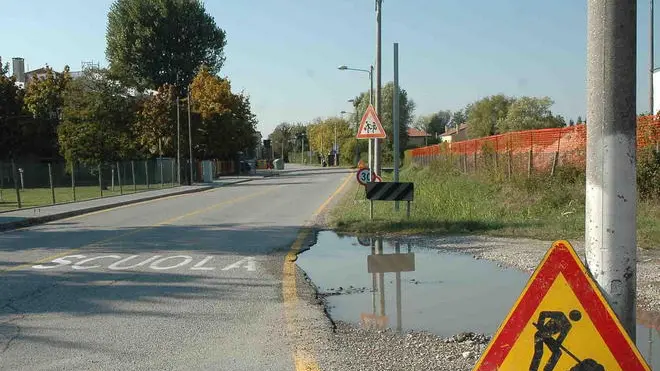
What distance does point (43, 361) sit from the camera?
209 inches

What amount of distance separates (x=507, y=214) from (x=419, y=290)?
8.00m

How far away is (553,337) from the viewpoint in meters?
3.18

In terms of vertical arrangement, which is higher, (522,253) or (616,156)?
(616,156)

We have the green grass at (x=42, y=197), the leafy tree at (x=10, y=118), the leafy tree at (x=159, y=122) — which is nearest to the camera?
the green grass at (x=42, y=197)

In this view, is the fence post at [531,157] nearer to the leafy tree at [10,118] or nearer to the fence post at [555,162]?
the fence post at [555,162]

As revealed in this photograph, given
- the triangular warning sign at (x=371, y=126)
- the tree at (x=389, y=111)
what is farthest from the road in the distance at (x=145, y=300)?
the tree at (x=389, y=111)

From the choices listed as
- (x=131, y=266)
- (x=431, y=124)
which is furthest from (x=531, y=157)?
(x=431, y=124)

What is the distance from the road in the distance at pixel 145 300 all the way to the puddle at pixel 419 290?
0.78 metres

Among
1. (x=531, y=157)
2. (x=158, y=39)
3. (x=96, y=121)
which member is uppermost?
(x=158, y=39)

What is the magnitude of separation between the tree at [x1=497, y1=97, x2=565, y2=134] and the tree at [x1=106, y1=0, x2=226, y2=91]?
135 feet

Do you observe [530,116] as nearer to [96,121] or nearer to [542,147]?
[96,121]

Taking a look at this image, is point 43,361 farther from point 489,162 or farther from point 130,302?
point 489,162

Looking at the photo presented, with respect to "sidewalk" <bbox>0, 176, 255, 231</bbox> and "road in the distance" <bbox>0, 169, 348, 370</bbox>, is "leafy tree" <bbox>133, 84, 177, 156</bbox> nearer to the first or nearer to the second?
"sidewalk" <bbox>0, 176, 255, 231</bbox>

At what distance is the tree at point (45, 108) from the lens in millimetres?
53812
